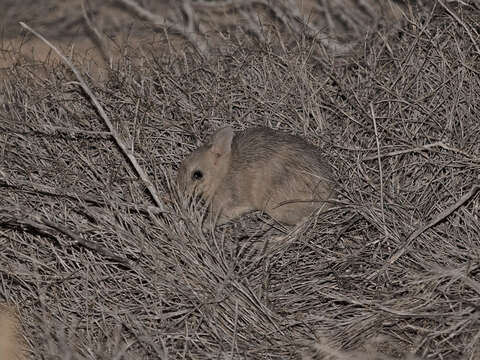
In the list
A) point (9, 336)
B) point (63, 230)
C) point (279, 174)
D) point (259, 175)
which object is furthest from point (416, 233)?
point (9, 336)

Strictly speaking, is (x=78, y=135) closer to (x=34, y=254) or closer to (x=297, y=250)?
(x=34, y=254)

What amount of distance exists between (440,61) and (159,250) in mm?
2245

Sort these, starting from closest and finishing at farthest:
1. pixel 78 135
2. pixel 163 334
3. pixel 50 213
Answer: pixel 163 334 → pixel 50 213 → pixel 78 135

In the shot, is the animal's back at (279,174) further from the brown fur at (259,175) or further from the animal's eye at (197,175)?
the animal's eye at (197,175)

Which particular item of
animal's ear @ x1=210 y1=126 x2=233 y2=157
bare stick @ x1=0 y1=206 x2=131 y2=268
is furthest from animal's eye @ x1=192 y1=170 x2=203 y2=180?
bare stick @ x1=0 y1=206 x2=131 y2=268

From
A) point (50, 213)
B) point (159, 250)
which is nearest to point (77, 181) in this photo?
point (50, 213)

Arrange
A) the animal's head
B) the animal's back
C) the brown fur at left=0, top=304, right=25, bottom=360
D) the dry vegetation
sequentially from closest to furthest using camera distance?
the dry vegetation < the brown fur at left=0, top=304, right=25, bottom=360 < the animal's back < the animal's head

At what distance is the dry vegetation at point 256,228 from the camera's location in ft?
11.0

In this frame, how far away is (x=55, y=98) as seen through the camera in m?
4.88

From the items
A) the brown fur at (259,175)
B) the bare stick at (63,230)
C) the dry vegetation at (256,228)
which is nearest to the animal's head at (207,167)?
the brown fur at (259,175)

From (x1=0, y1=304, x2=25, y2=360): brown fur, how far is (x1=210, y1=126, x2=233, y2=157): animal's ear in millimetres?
1411

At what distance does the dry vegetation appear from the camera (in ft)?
11.0

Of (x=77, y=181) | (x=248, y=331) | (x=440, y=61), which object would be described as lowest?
(x=248, y=331)

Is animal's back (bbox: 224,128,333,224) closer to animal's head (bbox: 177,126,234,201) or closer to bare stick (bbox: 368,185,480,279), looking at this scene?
animal's head (bbox: 177,126,234,201)
